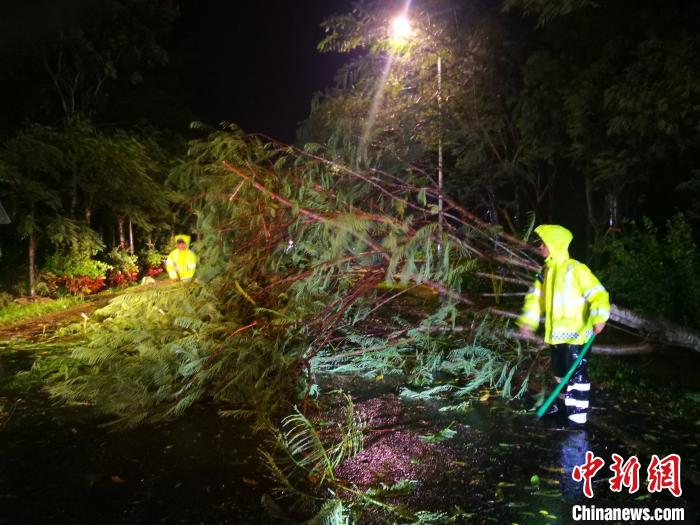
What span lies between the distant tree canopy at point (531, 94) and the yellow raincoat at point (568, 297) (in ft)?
8.39

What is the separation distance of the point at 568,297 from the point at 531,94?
23.4 ft

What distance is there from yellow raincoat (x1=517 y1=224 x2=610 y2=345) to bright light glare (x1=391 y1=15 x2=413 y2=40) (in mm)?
6854

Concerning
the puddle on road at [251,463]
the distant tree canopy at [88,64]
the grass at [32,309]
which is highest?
the distant tree canopy at [88,64]

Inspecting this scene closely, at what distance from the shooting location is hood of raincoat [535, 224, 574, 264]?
4797 millimetres

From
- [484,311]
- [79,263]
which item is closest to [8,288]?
[79,263]

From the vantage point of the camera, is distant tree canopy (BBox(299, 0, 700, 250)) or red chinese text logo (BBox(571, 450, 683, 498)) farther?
distant tree canopy (BBox(299, 0, 700, 250))

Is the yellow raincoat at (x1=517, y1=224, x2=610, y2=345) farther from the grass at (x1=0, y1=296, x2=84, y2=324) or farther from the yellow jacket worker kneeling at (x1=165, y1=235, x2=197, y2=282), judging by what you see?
the grass at (x1=0, y1=296, x2=84, y2=324)

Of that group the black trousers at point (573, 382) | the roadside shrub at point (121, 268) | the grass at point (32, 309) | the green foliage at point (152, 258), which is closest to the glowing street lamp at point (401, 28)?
the black trousers at point (573, 382)

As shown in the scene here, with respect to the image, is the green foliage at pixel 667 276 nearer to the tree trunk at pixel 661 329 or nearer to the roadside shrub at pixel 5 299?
the tree trunk at pixel 661 329

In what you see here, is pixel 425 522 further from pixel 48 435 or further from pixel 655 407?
pixel 48 435

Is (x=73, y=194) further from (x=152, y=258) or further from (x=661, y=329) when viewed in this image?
(x=661, y=329)

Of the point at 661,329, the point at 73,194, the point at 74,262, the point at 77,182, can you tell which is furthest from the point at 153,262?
the point at 661,329

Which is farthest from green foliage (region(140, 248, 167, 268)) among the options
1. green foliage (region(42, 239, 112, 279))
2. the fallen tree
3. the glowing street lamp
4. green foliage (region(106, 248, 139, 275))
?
the fallen tree

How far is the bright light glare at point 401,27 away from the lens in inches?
401
